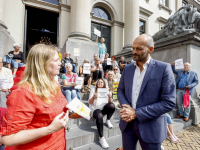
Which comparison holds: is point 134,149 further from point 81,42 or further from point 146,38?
point 81,42

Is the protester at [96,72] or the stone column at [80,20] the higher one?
the stone column at [80,20]

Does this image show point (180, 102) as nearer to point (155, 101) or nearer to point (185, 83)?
point (185, 83)

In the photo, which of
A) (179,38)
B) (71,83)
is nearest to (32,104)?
(71,83)

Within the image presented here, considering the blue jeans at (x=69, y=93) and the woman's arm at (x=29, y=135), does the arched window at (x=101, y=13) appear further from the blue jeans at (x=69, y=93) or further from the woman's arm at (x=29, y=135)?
the woman's arm at (x=29, y=135)

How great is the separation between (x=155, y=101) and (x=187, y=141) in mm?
2836

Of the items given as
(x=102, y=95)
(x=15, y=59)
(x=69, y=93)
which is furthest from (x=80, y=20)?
(x=102, y=95)

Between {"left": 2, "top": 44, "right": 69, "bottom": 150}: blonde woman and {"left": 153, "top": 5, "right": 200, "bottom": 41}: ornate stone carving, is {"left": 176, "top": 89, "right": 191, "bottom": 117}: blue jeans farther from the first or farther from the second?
{"left": 2, "top": 44, "right": 69, "bottom": 150}: blonde woman

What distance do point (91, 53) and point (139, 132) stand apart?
735cm

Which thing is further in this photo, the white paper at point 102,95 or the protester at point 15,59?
the protester at point 15,59

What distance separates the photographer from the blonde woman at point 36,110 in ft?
3.05

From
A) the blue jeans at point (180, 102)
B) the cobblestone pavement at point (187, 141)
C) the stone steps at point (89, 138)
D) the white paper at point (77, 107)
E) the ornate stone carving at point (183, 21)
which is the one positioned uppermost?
the ornate stone carving at point (183, 21)

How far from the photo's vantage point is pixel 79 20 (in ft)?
27.6

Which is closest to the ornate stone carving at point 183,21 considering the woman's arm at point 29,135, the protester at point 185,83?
the protester at point 185,83

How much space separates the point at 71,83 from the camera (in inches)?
171
